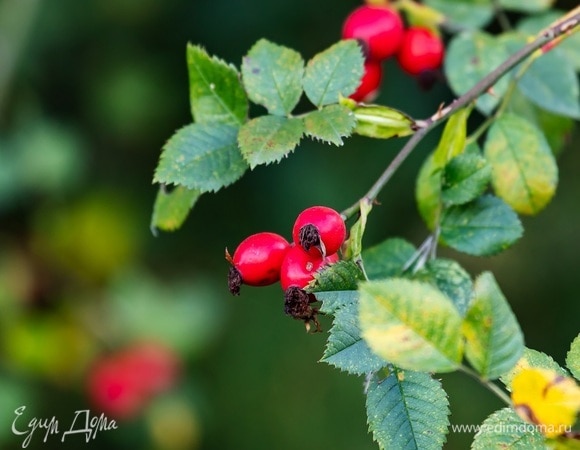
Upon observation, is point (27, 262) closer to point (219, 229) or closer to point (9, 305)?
point (9, 305)

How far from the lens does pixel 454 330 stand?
900 millimetres

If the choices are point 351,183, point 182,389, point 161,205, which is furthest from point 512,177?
point 182,389

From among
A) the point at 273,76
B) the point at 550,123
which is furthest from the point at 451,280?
the point at 550,123

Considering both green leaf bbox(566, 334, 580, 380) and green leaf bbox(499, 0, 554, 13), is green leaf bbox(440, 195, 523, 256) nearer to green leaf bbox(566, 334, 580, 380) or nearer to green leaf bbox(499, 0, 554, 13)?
green leaf bbox(566, 334, 580, 380)

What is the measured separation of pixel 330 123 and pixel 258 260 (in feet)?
0.81

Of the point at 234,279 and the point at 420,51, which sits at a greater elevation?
the point at 420,51

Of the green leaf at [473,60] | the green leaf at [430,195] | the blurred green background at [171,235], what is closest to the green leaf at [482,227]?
the green leaf at [430,195]

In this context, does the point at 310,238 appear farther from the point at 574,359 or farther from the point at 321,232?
the point at 574,359

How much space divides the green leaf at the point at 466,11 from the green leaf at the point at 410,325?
115 centimetres

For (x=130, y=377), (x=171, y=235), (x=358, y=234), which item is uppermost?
(x=358, y=234)

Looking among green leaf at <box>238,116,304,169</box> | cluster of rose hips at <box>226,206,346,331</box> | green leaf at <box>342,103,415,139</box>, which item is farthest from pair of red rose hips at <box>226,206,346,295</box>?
green leaf at <box>342,103,415,139</box>

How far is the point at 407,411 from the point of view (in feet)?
3.75

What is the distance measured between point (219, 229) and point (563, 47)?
6.16 ft

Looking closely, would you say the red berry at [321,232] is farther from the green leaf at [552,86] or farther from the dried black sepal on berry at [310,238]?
the green leaf at [552,86]
